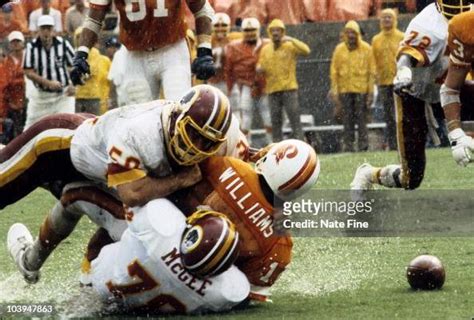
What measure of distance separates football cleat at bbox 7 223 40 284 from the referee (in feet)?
21.3

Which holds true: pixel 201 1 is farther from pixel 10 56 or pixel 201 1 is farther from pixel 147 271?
pixel 10 56

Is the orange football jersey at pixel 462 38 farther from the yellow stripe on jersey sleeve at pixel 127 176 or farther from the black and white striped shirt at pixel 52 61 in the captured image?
the black and white striped shirt at pixel 52 61

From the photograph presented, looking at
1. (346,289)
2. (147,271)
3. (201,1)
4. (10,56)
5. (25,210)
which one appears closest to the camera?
(147,271)

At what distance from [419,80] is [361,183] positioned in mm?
976

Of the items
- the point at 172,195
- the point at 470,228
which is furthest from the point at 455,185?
the point at 172,195

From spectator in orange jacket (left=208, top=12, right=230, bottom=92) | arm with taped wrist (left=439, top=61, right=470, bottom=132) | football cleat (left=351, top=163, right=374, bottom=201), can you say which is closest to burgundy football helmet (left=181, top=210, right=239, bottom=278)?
arm with taped wrist (left=439, top=61, right=470, bottom=132)

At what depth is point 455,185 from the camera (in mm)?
10492

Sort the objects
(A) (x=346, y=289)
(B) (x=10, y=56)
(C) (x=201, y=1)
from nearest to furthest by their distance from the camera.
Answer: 1. (A) (x=346, y=289)
2. (C) (x=201, y=1)
3. (B) (x=10, y=56)

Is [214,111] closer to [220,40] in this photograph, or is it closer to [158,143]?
[158,143]

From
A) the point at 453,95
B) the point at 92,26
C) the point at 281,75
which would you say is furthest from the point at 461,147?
the point at 281,75

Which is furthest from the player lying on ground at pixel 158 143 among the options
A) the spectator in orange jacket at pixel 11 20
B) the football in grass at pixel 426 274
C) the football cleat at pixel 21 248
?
the spectator in orange jacket at pixel 11 20

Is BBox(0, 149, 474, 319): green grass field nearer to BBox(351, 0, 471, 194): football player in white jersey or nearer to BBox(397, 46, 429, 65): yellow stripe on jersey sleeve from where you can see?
BBox(351, 0, 471, 194): football player in white jersey

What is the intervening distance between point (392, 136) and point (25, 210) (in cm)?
576

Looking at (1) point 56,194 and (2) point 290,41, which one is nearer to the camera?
(1) point 56,194
